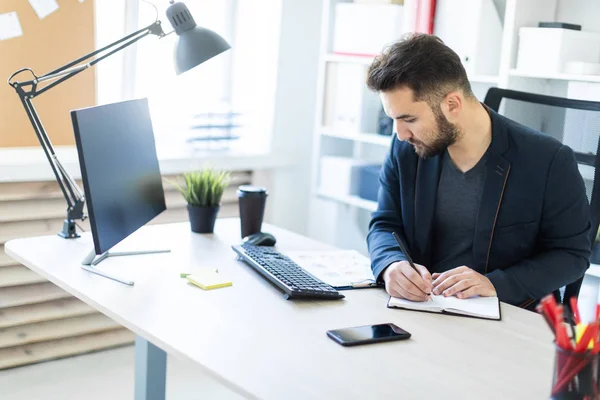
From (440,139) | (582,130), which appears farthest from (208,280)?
(582,130)

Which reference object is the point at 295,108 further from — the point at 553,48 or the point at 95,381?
the point at 95,381

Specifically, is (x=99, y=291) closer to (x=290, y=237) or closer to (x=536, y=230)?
(x=290, y=237)

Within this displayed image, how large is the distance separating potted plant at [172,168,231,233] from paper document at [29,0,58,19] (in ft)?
3.35

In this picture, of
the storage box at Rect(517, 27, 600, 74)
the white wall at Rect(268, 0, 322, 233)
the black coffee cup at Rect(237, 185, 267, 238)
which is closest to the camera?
the black coffee cup at Rect(237, 185, 267, 238)

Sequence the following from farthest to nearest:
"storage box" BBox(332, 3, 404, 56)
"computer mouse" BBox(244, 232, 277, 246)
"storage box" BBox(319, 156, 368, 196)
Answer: "storage box" BBox(319, 156, 368, 196)
"storage box" BBox(332, 3, 404, 56)
"computer mouse" BBox(244, 232, 277, 246)

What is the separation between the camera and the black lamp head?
2082 mm

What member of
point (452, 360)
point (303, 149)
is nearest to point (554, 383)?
point (452, 360)

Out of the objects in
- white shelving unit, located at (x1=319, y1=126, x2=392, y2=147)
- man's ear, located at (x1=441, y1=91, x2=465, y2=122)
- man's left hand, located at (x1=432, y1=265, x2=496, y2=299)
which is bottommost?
man's left hand, located at (x1=432, y1=265, x2=496, y2=299)

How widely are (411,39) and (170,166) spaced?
4.82ft

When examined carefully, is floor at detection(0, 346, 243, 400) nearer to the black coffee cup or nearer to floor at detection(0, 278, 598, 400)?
floor at detection(0, 278, 598, 400)

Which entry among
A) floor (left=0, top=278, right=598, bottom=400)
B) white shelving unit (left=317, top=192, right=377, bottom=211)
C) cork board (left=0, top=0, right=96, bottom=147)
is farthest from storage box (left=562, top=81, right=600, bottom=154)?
cork board (left=0, top=0, right=96, bottom=147)

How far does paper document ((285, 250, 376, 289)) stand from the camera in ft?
6.22

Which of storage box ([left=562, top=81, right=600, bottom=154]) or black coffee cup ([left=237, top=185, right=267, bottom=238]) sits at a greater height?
storage box ([left=562, top=81, right=600, bottom=154])

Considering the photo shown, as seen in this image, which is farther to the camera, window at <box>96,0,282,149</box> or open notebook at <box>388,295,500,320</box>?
window at <box>96,0,282,149</box>
